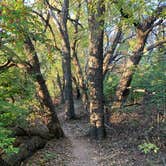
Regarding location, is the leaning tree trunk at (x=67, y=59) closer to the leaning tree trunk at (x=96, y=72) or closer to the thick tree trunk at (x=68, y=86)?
the thick tree trunk at (x=68, y=86)

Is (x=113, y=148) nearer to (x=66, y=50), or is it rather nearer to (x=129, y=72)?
(x=129, y=72)

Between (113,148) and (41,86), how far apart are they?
150 inches

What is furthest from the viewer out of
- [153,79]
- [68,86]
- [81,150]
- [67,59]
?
[68,86]

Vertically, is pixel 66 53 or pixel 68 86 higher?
pixel 66 53

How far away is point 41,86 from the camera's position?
11.2 m

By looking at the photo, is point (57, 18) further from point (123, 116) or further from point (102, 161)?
point (102, 161)

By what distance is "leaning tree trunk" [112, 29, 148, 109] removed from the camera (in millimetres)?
12125

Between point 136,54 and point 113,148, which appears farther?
point 136,54

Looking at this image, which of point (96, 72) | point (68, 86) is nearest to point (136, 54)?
point (96, 72)

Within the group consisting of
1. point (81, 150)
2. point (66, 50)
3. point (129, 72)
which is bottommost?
point (81, 150)

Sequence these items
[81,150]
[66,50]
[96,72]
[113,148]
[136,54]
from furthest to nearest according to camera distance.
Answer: [66,50], [136,54], [96,72], [81,150], [113,148]

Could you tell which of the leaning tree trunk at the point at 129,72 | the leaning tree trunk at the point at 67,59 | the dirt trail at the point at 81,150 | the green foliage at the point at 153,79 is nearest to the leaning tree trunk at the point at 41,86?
the dirt trail at the point at 81,150

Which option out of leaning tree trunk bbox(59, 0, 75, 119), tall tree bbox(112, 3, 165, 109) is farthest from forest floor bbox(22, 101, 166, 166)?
leaning tree trunk bbox(59, 0, 75, 119)

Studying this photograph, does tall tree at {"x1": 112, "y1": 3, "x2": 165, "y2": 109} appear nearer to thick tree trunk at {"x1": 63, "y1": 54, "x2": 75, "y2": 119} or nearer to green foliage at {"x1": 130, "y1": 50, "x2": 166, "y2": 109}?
green foliage at {"x1": 130, "y1": 50, "x2": 166, "y2": 109}
